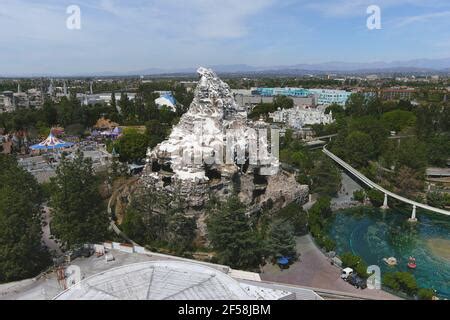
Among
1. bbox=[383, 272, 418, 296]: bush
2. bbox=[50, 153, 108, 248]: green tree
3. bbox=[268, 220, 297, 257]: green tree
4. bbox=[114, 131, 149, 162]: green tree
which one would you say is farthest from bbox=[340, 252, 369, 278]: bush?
bbox=[114, 131, 149, 162]: green tree

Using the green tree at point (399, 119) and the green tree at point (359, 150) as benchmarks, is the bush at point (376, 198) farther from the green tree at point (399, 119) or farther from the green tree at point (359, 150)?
the green tree at point (399, 119)

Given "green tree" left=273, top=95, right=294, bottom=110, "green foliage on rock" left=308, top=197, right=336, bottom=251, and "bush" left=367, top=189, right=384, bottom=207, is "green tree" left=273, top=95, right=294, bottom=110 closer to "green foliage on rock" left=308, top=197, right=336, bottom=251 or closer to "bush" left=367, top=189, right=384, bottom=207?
"bush" left=367, top=189, right=384, bottom=207

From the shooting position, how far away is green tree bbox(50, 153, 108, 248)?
1711 centimetres

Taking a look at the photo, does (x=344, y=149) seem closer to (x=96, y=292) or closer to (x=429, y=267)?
(x=429, y=267)

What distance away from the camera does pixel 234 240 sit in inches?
695

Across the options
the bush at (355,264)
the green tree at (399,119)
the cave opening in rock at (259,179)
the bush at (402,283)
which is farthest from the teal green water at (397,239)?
the green tree at (399,119)

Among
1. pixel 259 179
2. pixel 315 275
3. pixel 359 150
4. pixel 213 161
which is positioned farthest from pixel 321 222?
pixel 359 150

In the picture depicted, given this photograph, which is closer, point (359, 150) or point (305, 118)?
point (359, 150)

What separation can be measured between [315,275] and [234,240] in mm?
3931

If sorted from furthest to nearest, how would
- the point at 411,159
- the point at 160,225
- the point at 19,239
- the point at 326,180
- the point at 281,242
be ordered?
the point at 411,159 < the point at 326,180 < the point at 160,225 < the point at 281,242 < the point at 19,239

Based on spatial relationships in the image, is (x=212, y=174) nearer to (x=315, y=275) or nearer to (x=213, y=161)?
(x=213, y=161)

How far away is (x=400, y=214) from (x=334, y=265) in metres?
12.0

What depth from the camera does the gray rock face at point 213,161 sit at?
22406 millimetres
